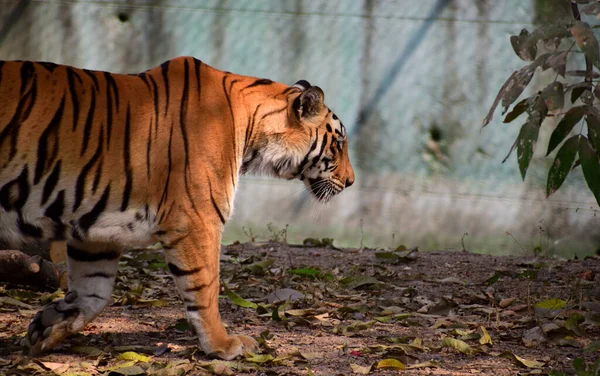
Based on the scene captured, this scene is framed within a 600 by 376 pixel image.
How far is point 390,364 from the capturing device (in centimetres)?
340

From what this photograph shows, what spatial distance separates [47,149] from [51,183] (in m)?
0.14

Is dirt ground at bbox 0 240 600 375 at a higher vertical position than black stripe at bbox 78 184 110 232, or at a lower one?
lower

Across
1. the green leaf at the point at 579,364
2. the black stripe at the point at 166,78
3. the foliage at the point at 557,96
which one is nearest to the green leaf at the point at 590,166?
the foliage at the point at 557,96

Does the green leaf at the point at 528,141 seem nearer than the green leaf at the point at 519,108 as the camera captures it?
Yes

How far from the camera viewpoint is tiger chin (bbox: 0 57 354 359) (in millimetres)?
3354

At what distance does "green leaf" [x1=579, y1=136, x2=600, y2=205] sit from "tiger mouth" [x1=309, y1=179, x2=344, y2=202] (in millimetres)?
1214

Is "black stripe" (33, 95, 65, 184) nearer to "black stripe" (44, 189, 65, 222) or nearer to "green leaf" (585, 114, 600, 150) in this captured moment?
"black stripe" (44, 189, 65, 222)

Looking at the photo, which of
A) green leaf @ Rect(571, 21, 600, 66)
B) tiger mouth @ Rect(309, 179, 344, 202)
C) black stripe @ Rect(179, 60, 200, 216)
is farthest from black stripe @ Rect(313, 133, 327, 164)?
green leaf @ Rect(571, 21, 600, 66)

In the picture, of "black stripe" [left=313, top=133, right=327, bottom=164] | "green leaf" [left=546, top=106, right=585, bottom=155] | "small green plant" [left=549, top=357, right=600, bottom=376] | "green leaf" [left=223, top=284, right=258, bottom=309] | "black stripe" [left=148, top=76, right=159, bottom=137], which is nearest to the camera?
"small green plant" [left=549, top=357, right=600, bottom=376]

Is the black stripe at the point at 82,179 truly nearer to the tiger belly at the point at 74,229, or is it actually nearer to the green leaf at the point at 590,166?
the tiger belly at the point at 74,229

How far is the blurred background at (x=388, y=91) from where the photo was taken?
6.41 m

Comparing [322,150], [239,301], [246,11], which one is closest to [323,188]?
[322,150]

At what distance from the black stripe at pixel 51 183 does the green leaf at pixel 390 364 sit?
1.53 metres

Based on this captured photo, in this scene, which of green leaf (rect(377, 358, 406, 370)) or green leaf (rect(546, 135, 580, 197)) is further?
green leaf (rect(546, 135, 580, 197))
